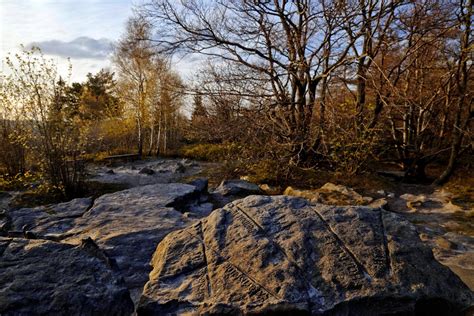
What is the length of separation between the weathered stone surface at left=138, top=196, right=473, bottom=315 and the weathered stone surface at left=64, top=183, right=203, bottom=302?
0.40 meters

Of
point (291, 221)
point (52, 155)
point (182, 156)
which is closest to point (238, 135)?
point (52, 155)

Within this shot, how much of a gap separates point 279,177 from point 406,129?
3.33 metres

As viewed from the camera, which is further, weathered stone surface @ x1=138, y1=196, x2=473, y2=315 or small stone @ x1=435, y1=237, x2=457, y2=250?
small stone @ x1=435, y1=237, x2=457, y2=250

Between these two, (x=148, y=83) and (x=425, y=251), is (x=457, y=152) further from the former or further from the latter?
(x=148, y=83)

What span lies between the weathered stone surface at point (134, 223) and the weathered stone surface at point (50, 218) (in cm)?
16

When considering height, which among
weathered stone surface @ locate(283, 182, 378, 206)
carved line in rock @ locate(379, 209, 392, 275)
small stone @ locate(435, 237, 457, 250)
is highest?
carved line in rock @ locate(379, 209, 392, 275)

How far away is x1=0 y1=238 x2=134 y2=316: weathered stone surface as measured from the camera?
2.33 meters

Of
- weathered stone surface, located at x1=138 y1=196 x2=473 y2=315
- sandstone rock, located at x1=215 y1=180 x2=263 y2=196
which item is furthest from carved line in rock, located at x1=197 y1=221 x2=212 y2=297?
sandstone rock, located at x1=215 y1=180 x2=263 y2=196

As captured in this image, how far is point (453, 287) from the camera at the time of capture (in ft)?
8.95

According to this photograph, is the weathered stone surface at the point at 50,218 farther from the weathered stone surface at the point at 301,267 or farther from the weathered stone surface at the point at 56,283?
the weathered stone surface at the point at 301,267

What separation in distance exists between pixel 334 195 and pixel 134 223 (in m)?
3.59

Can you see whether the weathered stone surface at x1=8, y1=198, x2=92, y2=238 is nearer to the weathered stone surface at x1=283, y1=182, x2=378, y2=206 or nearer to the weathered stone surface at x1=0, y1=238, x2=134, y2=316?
the weathered stone surface at x1=0, y1=238, x2=134, y2=316

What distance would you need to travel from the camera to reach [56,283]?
2.51 metres

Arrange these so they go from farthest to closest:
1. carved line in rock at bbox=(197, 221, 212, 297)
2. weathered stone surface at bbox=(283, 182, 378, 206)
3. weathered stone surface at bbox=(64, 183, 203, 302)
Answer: weathered stone surface at bbox=(283, 182, 378, 206)
weathered stone surface at bbox=(64, 183, 203, 302)
carved line in rock at bbox=(197, 221, 212, 297)
